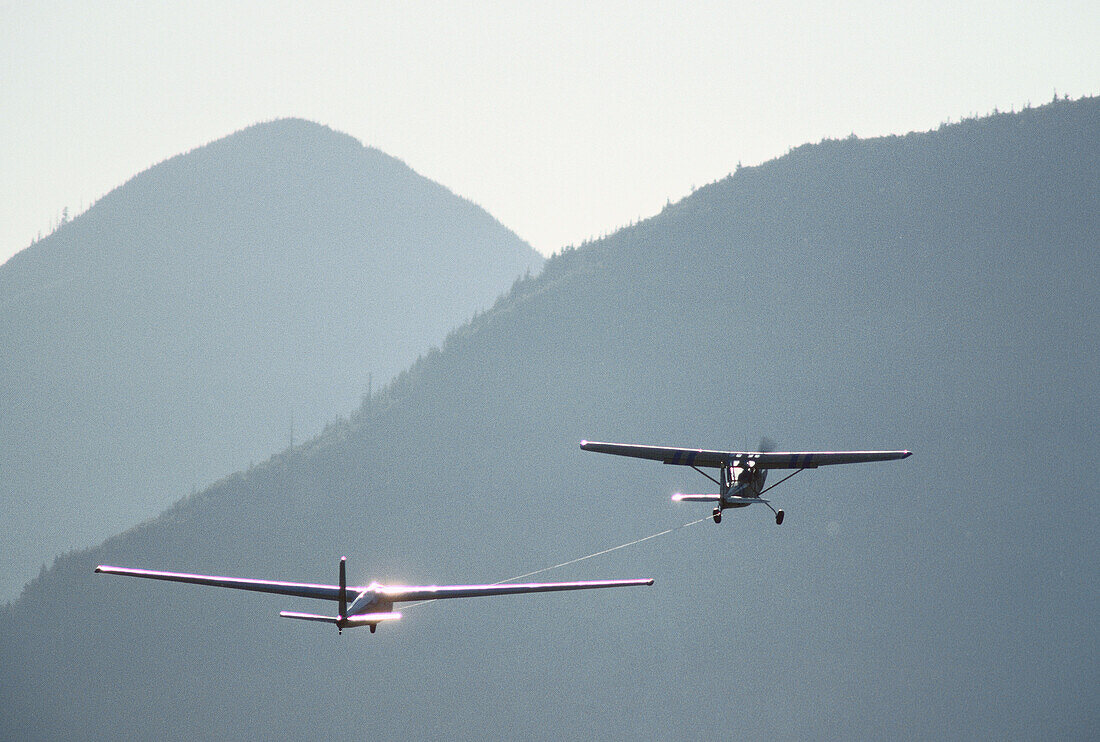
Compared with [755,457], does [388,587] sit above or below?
below

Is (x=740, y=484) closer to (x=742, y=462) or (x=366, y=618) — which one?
(x=742, y=462)

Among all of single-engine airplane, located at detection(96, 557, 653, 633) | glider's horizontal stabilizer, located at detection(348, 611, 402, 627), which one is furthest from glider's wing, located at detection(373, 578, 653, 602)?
→ glider's horizontal stabilizer, located at detection(348, 611, 402, 627)

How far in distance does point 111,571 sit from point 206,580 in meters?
4.09

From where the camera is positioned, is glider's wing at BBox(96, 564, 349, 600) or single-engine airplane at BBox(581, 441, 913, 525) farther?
single-engine airplane at BBox(581, 441, 913, 525)

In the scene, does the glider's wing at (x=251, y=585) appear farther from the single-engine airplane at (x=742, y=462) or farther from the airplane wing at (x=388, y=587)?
the single-engine airplane at (x=742, y=462)

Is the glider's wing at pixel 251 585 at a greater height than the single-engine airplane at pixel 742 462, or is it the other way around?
the single-engine airplane at pixel 742 462

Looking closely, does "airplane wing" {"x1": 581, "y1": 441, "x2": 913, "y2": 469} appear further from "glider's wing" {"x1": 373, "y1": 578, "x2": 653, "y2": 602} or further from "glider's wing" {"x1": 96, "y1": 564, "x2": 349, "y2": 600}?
"glider's wing" {"x1": 96, "y1": 564, "x2": 349, "y2": 600}

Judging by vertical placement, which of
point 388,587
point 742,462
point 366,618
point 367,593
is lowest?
point 366,618

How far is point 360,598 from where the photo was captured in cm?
5538

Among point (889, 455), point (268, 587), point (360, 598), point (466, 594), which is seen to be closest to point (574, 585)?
point (466, 594)

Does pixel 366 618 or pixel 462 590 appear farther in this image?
pixel 366 618

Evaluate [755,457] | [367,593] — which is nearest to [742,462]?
[755,457]

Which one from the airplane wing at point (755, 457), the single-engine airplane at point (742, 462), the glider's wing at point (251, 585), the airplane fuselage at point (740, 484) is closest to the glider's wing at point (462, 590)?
the glider's wing at point (251, 585)

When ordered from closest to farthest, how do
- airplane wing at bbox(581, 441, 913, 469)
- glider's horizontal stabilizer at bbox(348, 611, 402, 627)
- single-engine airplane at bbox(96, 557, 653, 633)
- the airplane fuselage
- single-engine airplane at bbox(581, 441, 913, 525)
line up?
1. single-engine airplane at bbox(96, 557, 653, 633)
2. glider's horizontal stabilizer at bbox(348, 611, 402, 627)
3. airplane wing at bbox(581, 441, 913, 469)
4. single-engine airplane at bbox(581, 441, 913, 525)
5. the airplane fuselage
